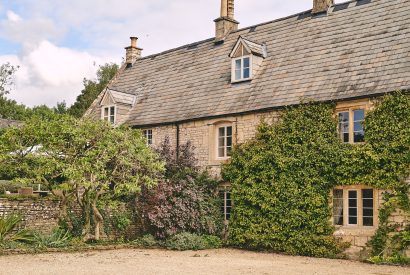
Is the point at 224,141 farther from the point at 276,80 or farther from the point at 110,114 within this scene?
the point at 110,114

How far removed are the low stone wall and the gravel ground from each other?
367cm

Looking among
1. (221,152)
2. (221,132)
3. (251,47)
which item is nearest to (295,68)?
(251,47)

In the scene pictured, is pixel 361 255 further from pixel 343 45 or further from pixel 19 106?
pixel 19 106

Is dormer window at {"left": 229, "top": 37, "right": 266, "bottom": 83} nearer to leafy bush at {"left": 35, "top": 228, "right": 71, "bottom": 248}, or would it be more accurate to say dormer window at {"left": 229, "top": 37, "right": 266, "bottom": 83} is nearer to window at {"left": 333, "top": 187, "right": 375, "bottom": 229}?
window at {"left": 333, "top": 187, "right": 375, "bottom": 229}

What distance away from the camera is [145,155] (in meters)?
19.2

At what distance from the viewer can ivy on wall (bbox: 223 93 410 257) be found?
1584 centimetres

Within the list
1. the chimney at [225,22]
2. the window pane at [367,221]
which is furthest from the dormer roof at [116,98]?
the window pane at [367,221]

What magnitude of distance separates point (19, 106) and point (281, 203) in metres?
61.6

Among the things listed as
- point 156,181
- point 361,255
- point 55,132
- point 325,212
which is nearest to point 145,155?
point 156,181

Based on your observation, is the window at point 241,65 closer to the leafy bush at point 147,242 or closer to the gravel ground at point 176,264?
the leafy bush at point 147,242

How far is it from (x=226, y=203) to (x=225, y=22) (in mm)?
9892

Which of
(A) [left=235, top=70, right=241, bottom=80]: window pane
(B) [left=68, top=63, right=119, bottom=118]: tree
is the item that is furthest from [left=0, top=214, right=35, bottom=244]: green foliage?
(B) [left=68, top=63, right=119, bottom=118]: tree

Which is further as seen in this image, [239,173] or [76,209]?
[76,209]

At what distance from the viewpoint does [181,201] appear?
19484 millimetres
